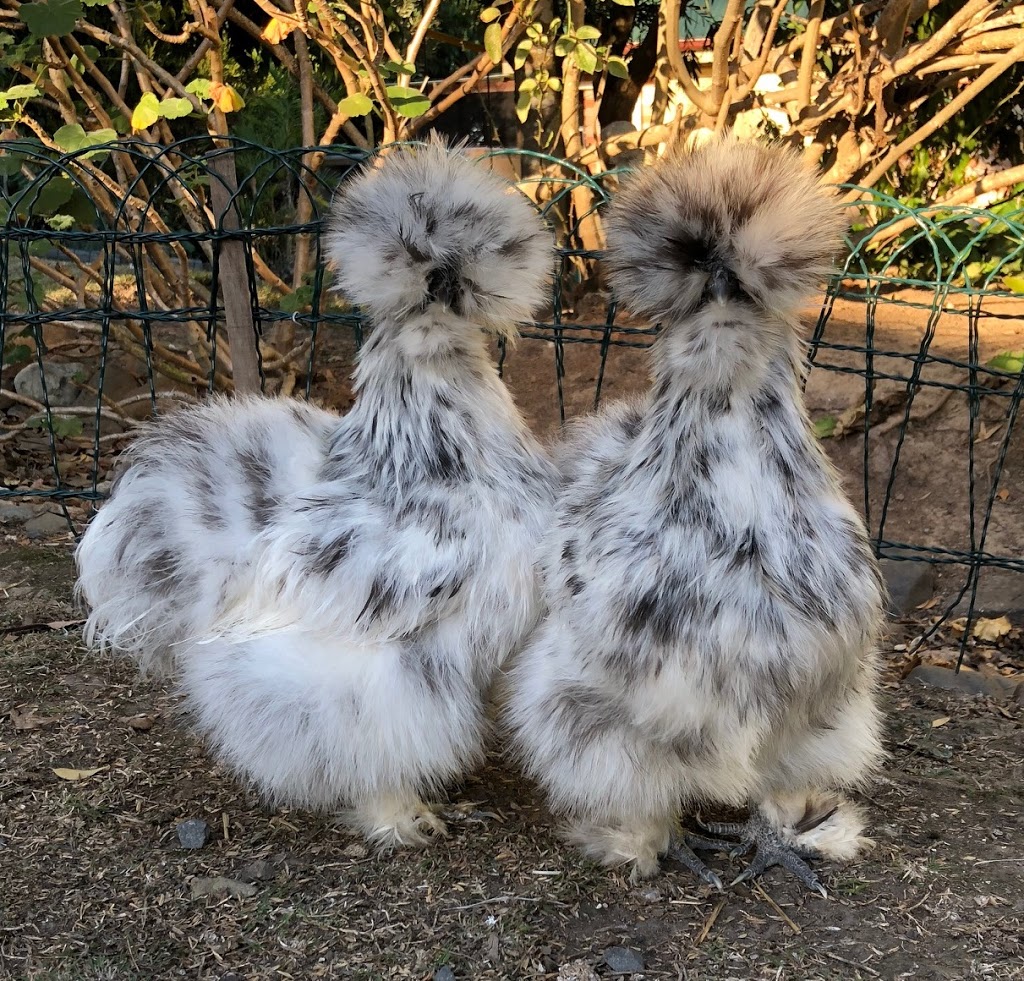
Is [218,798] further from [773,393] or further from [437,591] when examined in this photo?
[773,393]

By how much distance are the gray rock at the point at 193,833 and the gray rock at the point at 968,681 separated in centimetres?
218

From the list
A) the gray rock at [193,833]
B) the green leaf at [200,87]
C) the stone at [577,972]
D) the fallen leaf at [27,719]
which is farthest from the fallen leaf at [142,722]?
the green leaf at [200,87]

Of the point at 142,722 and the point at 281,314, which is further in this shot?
the point at 281,314

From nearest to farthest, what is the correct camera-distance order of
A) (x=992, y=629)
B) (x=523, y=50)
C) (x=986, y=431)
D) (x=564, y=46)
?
(x=992, y=629)
(x=564, y=46)
(x=986, y=431)
(x=523, y=50)

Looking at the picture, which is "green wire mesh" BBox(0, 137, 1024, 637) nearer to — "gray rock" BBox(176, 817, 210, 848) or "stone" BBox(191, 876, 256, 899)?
"gray rock" BBox(176, 817, 210, 848)

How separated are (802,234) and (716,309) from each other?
181 mm

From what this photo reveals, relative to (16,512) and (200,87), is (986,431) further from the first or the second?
(16,512)

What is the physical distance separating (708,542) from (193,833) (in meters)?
1.39

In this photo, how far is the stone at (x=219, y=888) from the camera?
227 centimetres

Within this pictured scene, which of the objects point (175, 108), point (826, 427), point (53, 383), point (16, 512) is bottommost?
point (16, 512)

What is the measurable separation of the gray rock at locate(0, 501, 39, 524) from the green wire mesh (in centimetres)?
13

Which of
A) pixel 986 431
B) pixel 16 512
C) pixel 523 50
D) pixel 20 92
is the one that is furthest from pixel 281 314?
pixel 986 431

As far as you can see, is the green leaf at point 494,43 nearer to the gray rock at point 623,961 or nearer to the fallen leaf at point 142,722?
the fallen leaf at point 142,722

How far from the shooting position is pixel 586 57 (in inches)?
171
